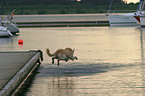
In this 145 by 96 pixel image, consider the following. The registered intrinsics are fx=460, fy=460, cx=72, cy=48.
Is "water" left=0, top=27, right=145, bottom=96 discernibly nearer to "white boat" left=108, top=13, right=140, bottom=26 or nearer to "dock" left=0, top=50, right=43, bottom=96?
"dock" left=0, top=50, right=43, bottom=96

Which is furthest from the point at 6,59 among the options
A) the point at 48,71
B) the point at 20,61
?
the point at 48,71

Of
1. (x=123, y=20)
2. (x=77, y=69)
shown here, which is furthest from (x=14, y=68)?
(x=123, y=20)

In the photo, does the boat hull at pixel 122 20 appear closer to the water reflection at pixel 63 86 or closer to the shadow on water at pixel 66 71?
the shadow on water at pixel 66 71

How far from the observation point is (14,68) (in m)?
16.1

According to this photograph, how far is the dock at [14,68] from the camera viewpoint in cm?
1212

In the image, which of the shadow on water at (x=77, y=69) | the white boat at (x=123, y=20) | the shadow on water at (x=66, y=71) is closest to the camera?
the shadow on water at (x=66, y=71)

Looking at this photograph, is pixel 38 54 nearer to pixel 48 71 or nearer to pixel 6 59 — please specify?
pixel 6 59

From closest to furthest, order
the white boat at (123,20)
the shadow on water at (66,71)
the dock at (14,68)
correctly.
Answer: the dock at (14,68) → the shadow on water at (66,71) → the white boat at (123,20)

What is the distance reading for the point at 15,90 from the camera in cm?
1265

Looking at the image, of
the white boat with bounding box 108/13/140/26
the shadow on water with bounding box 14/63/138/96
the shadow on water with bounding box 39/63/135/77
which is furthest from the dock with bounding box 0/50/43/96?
the white boat with bounding box 108/13/140/26

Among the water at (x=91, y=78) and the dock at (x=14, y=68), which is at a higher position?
the dock at (x=14, y=68)

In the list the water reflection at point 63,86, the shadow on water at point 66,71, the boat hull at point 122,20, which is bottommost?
the water reflection at point 63,86

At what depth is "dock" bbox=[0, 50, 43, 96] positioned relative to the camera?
39.8ft

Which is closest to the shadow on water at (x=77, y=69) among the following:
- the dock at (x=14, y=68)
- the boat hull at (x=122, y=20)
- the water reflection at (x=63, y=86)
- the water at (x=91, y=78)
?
the water at (x=91, y=78)
